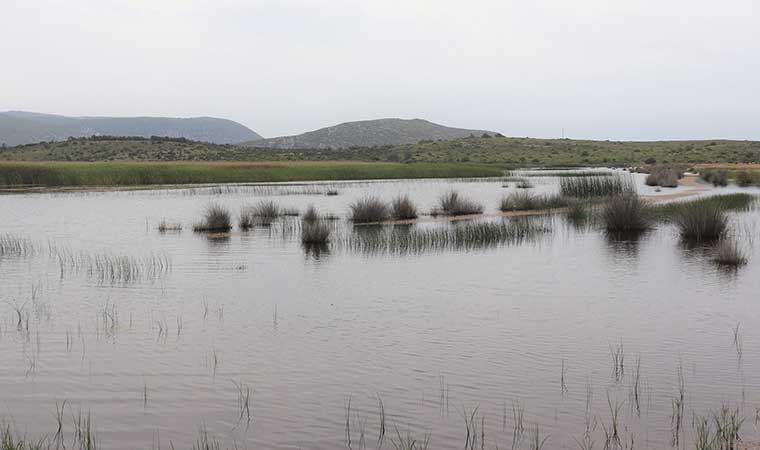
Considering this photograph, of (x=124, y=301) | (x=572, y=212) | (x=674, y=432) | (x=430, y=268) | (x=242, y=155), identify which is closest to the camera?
A: (x=674, y=432)

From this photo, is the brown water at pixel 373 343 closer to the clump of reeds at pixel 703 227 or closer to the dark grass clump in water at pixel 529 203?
the clump of reeds at pixel 703 227

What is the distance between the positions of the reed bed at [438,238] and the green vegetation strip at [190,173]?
32515 mm

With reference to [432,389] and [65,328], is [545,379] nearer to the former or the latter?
[432,389]

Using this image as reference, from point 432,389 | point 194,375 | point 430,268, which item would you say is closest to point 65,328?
point 194,375

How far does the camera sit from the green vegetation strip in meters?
51.1

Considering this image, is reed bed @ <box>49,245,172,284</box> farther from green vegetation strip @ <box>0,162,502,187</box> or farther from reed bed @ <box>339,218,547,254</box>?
green vegetation strip @ <box>0,162,502,187</box>

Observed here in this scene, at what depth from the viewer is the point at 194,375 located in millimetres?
9406

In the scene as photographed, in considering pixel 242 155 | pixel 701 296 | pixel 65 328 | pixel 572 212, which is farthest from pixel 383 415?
pixel 242 155

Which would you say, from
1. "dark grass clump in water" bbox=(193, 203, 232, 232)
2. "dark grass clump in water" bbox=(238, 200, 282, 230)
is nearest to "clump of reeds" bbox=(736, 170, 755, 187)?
"dark grass clump in water" bbox=(238, 200, 282, 230)

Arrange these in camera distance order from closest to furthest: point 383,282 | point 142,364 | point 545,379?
point 545,379 < point 142,364 < point 383,282

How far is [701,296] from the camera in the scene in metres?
14.0

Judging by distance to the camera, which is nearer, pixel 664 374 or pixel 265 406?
pixel 265 406

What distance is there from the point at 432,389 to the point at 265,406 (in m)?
1.80

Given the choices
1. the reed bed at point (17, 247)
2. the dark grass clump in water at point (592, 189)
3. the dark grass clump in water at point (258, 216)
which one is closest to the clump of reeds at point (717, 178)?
the dark grass clump in water at point (592, 189)
